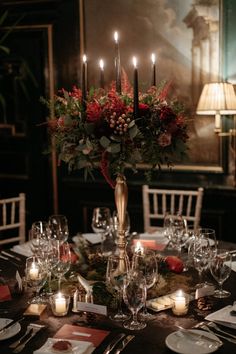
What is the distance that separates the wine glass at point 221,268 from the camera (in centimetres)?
212

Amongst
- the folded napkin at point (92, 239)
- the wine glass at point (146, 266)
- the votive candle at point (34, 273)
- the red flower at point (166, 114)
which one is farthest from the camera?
the folded napkin at point (92, 239)

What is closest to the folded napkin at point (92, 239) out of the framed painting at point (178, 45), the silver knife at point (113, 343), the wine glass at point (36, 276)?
the wine glass at point (36, 276)

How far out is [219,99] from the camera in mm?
3695

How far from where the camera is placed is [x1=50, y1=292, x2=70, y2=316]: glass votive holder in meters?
1.99

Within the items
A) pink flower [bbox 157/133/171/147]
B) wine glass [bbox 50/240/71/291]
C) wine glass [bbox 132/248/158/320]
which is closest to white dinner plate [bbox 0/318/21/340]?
wine glass [bbox 50/240/71/291]

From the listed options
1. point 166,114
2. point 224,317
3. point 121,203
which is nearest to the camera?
point 224,317

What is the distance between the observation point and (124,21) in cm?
433

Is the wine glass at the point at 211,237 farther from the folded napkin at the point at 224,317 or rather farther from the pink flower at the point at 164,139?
the pink flower at the point at 164,139

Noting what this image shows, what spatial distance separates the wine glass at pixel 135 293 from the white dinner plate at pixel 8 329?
0.38 metres

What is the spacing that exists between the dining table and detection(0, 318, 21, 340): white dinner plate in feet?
0.04

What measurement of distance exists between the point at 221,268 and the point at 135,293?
1.48ft

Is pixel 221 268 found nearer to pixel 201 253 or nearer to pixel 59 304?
pixel 201 253

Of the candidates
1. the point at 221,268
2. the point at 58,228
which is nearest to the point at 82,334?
the point at 221,268

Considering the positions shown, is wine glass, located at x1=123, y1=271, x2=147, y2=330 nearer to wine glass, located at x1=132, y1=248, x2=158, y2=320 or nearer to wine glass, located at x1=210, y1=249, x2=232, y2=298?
wine glass, located at x1=132, y1=248, x2=158, y2=320
